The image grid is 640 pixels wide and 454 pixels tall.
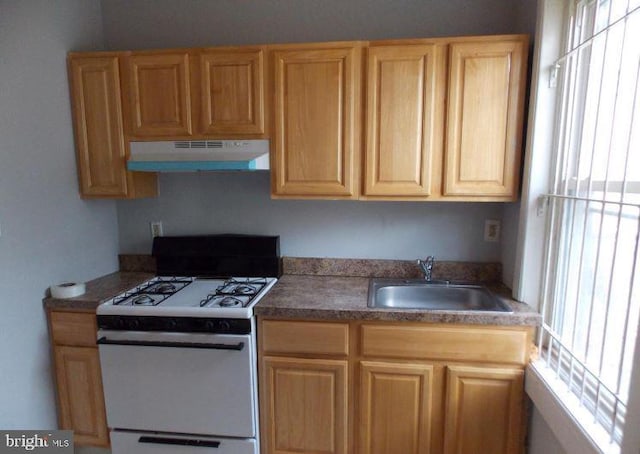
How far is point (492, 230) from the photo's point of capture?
202 cm

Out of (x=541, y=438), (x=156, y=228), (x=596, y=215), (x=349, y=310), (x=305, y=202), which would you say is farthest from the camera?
(x=156, y=228)

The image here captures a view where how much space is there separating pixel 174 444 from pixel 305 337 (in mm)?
821

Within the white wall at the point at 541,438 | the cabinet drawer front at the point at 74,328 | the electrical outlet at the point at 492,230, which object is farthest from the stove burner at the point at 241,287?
the white wall at the point at 541,438

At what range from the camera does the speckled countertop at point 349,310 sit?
1531mm

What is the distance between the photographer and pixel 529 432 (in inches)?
63.6

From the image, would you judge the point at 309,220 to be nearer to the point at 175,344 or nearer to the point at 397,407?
the point at 175,344

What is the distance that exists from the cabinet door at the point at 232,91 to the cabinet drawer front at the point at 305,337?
97cm

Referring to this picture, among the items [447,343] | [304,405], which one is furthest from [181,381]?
[447,343]

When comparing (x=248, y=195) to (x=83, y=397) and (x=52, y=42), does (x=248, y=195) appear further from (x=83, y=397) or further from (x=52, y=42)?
(x=83, y=397)

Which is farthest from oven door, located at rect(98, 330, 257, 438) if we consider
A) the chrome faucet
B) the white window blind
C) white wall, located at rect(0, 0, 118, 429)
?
the white window blind

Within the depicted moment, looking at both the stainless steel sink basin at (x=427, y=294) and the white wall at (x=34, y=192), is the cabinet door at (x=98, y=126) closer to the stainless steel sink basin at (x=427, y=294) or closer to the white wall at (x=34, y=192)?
the white wall at (x=34, y=192)

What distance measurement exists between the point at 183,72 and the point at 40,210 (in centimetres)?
97

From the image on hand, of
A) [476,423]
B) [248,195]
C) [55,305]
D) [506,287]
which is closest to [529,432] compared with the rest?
[476,423]

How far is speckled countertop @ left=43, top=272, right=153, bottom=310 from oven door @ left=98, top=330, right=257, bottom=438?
18 cm
